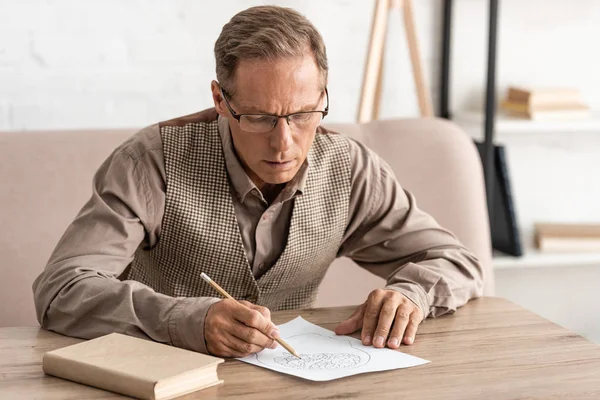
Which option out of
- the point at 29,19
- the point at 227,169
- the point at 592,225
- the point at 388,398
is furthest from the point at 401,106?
the point at 388,398

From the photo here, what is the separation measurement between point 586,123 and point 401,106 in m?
0.64

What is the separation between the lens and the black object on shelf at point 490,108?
3045 millimetres

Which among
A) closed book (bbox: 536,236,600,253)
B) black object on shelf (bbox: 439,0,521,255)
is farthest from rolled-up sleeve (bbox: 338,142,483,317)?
closed book (bbox: 536,236,600,253)

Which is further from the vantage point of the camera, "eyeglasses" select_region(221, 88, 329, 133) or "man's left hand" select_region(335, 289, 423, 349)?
"eyeglasses" select_region(221, 88, 329, 133)

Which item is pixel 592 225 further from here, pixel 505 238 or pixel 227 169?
pixel 227 169

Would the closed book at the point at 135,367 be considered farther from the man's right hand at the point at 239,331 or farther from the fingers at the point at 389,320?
the fingers at the point at 389,320

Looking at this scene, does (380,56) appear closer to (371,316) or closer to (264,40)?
(264,40)

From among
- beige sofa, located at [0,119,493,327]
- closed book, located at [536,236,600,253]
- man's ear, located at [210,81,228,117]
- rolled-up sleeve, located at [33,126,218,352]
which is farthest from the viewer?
closed book, located at [536,236,600,253]

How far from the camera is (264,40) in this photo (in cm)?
159

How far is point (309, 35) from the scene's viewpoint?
1.63 meters

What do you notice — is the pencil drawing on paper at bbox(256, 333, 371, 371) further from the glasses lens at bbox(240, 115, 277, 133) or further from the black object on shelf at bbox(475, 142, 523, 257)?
the black object on shelf at bbox(475, 142, 523, 257)

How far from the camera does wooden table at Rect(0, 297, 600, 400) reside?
1.21 m

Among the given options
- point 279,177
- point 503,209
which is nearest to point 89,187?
point 279,177

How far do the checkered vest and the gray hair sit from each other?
20cm
